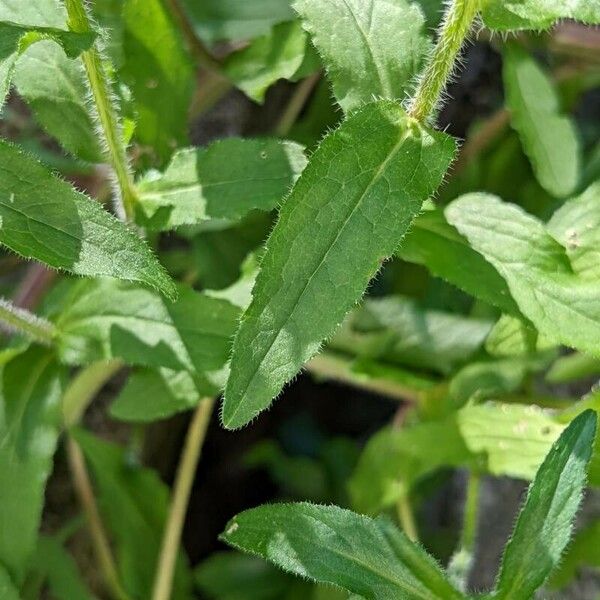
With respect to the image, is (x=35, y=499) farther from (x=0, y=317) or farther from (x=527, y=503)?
(x=527, y=503)

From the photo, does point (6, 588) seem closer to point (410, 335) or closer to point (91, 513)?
point (91, 513)

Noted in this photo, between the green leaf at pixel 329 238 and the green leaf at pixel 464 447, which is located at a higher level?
the green leaf at pixel 329 238

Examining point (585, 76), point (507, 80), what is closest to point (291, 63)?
point (507, 80)

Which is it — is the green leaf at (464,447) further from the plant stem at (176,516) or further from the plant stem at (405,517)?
the plant stem at (176,516)

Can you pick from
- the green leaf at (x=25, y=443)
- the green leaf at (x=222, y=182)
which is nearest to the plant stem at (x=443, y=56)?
the green leaf at (x=222, y=182)

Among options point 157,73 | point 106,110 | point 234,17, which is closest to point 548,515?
point 106,110

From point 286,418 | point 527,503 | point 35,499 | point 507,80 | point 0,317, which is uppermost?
point 507,80
